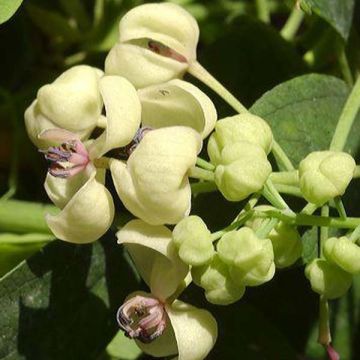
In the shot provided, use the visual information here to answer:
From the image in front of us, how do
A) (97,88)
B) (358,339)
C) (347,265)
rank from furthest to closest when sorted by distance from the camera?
(358,339) < (97,88) < (347,265)

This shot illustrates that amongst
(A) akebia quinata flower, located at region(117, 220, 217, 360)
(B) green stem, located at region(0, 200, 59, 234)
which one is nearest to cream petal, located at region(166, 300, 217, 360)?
(A) akebia quinata flower, located at region(117, 220, 217, 360)

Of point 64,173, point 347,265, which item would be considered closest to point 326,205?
point 347,265

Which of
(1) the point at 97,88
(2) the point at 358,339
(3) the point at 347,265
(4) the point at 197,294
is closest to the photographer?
(3) the point at 347,265

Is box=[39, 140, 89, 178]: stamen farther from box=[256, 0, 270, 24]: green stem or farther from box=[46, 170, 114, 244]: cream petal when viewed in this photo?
box=[256, 0, 270, 24]: green stem

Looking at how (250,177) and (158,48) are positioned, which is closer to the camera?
(250,177)

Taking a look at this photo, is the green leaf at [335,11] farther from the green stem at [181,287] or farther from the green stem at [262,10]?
the green stem at [181,287]

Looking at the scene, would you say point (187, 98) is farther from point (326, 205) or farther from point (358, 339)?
point (358, 339)

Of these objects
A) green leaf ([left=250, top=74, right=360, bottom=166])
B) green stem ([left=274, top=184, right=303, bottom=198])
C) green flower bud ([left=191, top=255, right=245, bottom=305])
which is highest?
green stem ([left=274, top=184, right=303, bottom=198])
